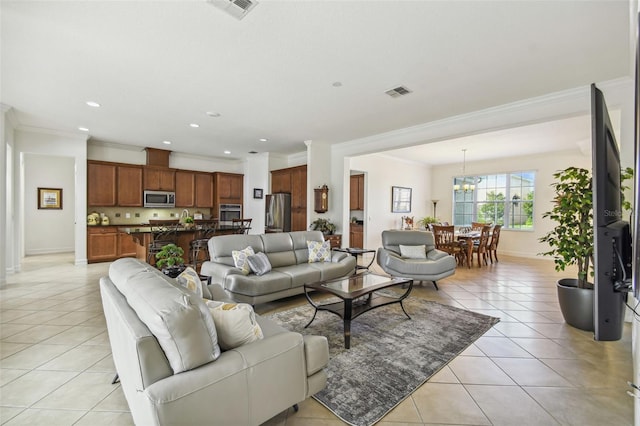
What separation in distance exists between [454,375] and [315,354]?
128 cm

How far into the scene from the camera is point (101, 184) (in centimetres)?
668

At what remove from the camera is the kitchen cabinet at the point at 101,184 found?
6.54 meters

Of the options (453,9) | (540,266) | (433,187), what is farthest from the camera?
(433,187)

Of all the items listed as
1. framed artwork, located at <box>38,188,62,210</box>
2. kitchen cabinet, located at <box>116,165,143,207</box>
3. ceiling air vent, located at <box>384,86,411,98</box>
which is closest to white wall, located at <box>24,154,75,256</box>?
framed artwork, located at <box>38,188,62,210</box>

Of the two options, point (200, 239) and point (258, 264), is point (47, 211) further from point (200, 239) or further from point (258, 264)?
point (258, 264)

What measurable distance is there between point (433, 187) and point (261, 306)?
8082 millimetres

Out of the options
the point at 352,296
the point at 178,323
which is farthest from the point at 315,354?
the point at 352,296

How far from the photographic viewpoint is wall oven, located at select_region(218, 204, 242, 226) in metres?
8.42

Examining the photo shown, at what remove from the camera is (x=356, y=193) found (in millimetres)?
8164

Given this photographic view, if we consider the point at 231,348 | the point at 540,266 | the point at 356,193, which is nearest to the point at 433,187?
the point at 356,193

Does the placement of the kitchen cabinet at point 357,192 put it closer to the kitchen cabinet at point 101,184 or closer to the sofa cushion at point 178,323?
the kitchen cabinet at point 101,184

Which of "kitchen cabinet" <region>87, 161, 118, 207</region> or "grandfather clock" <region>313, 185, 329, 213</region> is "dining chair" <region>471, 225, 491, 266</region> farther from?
"kitchen cabinet" <region>87, 161, 118, 207</region>

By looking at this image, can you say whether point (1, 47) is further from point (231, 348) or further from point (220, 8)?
point (231, 348)

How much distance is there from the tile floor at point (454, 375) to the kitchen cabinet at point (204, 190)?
4.65m
